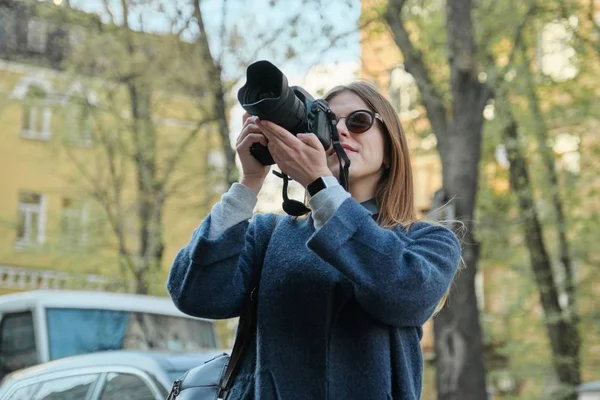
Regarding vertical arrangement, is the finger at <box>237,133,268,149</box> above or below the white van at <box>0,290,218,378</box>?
above

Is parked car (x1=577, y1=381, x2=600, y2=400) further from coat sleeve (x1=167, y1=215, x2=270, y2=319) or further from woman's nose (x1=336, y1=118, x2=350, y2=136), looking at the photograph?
coat sleeve (x1=167, y1=215, x2=270, y2=319)

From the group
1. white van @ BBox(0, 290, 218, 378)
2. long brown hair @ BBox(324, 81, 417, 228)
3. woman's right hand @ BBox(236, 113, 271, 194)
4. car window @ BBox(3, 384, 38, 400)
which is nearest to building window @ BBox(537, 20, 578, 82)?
white van @ BBox(0, 290, 218, 378)

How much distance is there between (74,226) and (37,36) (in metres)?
5.70

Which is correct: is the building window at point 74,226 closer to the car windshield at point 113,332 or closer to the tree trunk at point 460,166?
the tree trunk at point 460,166

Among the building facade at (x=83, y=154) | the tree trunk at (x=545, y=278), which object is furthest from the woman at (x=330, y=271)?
the tree trunk at (x=545, y=278)

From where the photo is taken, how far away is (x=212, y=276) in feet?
8.53

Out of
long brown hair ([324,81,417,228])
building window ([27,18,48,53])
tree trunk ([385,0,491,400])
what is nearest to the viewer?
long brown hair ([324,81,417,228])

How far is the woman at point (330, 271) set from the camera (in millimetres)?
2383

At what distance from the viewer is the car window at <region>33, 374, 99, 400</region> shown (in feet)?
16.2

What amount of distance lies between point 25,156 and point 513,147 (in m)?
15.8

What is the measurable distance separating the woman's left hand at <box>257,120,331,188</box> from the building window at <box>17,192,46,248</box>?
2504 cm

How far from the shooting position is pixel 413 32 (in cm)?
1683

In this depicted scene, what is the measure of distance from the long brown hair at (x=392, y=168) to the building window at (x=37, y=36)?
546 inches

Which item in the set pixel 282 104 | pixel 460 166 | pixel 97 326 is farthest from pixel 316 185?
pixel 460 166
